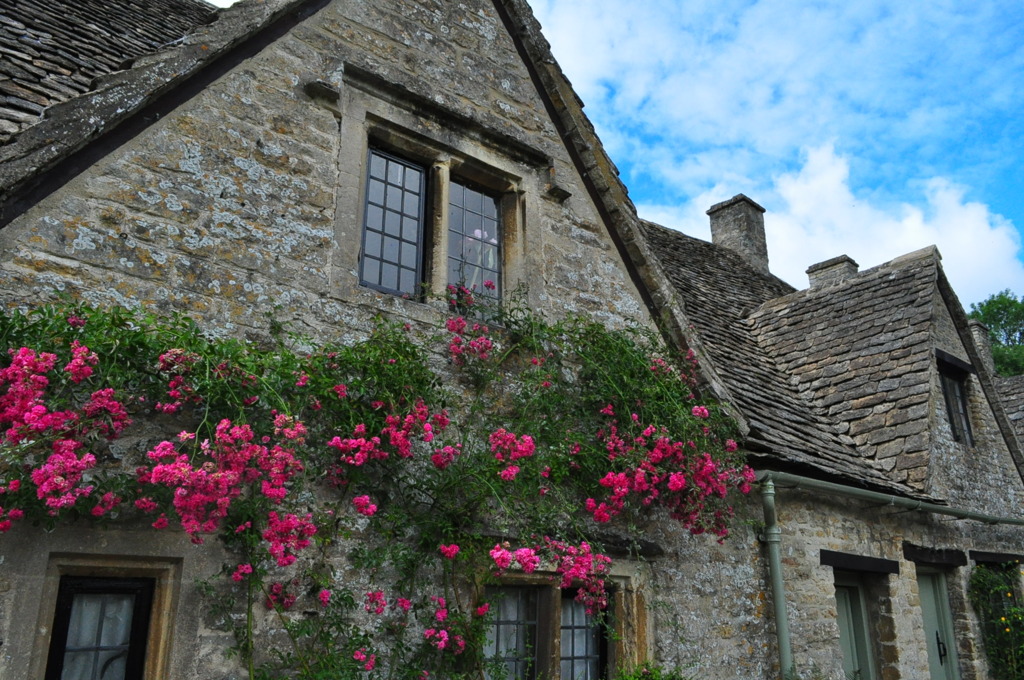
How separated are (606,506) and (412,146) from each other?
9.20 ft

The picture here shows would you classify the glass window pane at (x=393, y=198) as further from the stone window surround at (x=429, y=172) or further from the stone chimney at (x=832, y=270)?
the stone chimney at (x=832, y=270)

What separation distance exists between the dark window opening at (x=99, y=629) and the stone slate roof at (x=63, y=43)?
7.41ft

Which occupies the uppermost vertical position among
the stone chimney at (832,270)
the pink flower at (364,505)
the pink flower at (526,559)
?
the stone chimney at (832,270)

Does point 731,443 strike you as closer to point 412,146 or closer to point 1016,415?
point 412,146

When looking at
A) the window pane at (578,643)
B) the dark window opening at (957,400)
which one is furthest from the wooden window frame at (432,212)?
the dark window opening at (957,400)

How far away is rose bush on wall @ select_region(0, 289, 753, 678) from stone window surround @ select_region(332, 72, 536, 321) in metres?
0.33

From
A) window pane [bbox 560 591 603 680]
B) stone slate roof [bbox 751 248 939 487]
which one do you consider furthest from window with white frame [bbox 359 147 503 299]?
stone slate roof [bbox 751 248 939 487]

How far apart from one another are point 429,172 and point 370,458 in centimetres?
239

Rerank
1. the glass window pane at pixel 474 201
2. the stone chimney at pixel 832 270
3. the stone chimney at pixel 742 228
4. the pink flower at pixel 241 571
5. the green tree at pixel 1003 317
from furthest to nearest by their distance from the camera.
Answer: the green tree at pixel 1003 317
the stone chimney at pixel 742 228
the stone chimney at pixel 832 270
the glass window pane at pixel 474 201
the pink flower at pixel 241 571

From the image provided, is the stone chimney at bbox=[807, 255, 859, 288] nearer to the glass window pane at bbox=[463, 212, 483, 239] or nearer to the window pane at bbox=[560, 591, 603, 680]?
the glass window pane at bbox=[463, 212, 483, 239]

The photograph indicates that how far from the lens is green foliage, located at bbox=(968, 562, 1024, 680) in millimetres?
8602

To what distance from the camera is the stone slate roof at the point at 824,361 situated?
293 inches

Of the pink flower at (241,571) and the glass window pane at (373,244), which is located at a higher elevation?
the glass window pane at (373,244)

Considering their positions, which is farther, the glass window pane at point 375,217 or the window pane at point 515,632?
the glass window pane at point 375,217
